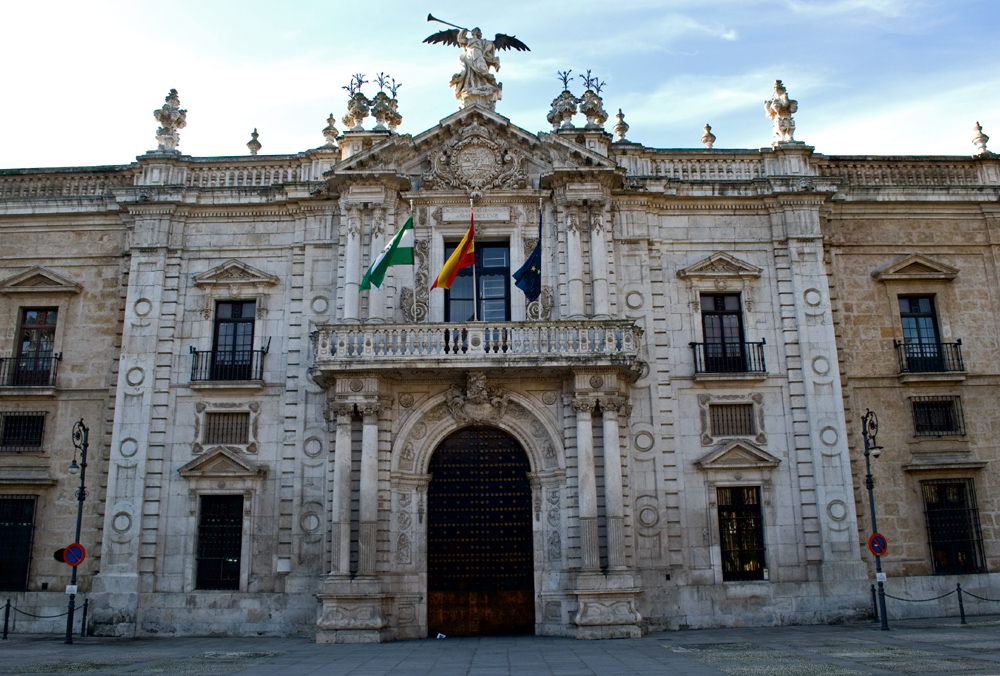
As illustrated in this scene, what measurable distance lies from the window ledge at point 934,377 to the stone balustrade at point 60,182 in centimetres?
2213

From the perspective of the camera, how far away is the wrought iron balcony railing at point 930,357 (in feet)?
70.8

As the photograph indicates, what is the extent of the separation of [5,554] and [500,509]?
12615 mm

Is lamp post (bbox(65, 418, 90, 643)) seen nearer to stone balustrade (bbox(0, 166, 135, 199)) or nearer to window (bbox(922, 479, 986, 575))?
stone balustrade (bbox(0, 166, 135, 199))

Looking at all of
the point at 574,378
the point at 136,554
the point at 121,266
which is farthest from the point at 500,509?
the point at 121,266

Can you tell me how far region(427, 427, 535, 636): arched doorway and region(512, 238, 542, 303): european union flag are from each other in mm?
3766

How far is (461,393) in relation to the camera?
20.2m

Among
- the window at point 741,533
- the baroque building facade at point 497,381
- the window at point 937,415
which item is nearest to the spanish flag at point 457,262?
the baroque building facade at point 497,381

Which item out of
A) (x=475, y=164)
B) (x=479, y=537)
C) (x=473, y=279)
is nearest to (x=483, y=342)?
(x=473, y=279)

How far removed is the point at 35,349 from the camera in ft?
71.7

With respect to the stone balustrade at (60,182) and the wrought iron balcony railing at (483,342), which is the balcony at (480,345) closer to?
the wrought iron balcony railing at (483,342)

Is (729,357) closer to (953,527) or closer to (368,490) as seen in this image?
(953,527)

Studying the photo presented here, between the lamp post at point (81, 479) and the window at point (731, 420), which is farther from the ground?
the window at point (731, 420)

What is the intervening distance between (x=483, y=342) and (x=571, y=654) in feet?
24.1

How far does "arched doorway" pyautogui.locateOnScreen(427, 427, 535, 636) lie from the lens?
19.3 meters
